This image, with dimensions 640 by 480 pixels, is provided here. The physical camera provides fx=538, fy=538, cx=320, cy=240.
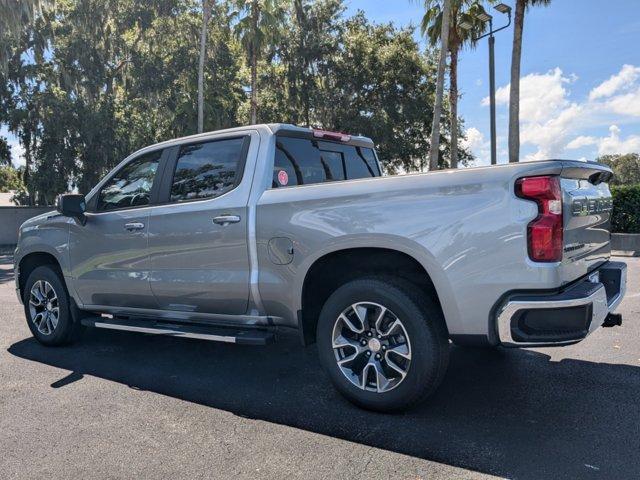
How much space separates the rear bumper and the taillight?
23 cm

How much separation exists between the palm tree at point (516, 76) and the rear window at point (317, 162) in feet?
40.6

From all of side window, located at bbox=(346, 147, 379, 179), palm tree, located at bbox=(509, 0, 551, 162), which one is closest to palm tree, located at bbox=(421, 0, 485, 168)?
palm tree, located at bbox=(509, 0, 551, 162)

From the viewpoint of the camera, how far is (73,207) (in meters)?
5.04

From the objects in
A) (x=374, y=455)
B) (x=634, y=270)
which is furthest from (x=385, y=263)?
(x=634, y=270)

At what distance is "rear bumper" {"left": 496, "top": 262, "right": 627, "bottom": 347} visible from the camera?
3000 mm

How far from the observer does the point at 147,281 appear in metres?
4.68

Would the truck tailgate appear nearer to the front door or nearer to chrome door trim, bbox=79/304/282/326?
chrome door trim, bbox=79/304/282/326

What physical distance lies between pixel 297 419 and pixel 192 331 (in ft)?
3.99

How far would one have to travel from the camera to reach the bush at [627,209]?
14.9 metres

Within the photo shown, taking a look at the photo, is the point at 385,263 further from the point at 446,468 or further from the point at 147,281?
the point at 147,281

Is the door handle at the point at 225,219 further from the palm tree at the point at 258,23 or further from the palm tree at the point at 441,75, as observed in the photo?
the palm tree at the point at 258,23

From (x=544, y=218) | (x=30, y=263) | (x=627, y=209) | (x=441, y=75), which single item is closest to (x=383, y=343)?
(x=544, y=218)

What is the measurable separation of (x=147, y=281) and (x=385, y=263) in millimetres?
2210

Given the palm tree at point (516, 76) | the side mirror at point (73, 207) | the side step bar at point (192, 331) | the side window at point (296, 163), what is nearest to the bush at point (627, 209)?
the palm tree at point (516, 76)
